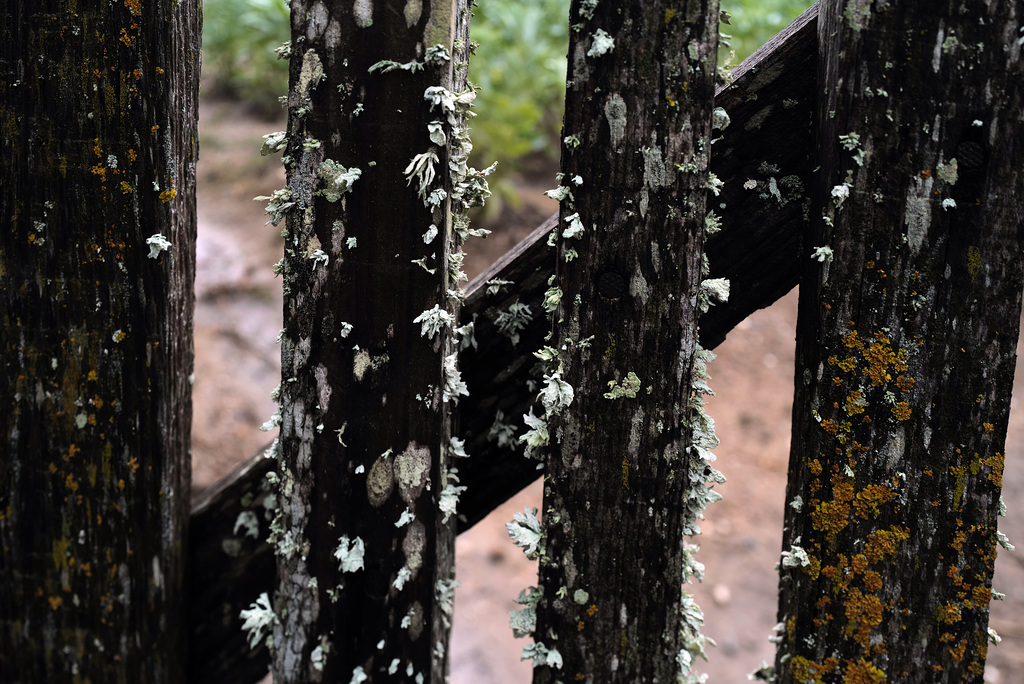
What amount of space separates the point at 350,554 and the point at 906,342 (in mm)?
910

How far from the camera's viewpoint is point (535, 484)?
4.04 metres

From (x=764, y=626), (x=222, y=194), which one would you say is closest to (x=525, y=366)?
(x=764, y=626)

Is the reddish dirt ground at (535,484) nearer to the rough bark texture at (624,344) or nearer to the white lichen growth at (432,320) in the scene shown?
the rough bark texture at (624,344)

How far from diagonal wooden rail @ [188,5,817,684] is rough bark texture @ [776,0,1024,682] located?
0.19ft

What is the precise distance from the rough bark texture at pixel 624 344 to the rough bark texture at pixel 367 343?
0.60 ft

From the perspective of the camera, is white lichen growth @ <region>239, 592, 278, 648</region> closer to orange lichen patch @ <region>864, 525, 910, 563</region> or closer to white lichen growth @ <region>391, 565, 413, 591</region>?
white lichen growth @ <region>391, 565, 413, 591</region>

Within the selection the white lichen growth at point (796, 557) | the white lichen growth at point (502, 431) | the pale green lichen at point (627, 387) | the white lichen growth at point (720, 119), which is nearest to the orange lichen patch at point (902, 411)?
the white lichen growth at point (796, 557)

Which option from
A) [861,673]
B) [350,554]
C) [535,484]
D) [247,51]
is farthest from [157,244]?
[247,51]

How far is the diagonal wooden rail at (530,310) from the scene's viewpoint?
1011mm

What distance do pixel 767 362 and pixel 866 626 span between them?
4023mm

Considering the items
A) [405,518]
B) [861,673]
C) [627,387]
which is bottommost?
[861,673]

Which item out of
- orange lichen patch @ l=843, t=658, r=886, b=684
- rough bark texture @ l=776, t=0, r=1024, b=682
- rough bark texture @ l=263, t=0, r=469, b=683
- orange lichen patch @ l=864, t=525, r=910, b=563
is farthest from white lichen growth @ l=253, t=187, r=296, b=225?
orange lichen patch @ l=843, t=658, r=886, b=684

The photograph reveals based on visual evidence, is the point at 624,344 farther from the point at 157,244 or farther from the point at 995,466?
the point at 157,244

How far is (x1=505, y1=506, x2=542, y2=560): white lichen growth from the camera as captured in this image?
40.6 inches
